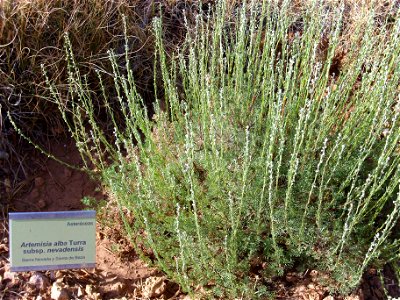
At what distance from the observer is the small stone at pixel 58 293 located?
2.14 meters

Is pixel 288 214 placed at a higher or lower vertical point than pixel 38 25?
lower

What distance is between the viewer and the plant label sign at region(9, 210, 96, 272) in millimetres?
2072

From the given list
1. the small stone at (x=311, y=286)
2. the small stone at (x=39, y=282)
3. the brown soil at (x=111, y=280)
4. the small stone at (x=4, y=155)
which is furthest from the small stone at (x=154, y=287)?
the small stone at (x=4, y=155)

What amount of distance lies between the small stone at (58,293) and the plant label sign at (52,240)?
0.28ft

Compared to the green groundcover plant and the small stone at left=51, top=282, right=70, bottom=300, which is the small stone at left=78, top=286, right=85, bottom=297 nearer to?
the small stone at left=51, top=282, right=70, bottom=300

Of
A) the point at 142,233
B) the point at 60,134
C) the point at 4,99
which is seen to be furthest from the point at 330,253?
the point at 4,99

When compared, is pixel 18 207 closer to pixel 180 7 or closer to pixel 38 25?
pixel 38 25

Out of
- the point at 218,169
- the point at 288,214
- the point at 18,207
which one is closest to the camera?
the point at 218,169

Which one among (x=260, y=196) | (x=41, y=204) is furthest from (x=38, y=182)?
(x=260, y=196)

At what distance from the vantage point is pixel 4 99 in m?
2.77

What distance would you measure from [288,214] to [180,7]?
5.74 feet

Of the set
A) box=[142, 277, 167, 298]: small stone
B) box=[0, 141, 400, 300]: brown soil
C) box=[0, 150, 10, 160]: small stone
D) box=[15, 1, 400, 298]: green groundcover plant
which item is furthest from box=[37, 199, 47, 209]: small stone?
box=[142, 277, 167, 298]: small stone

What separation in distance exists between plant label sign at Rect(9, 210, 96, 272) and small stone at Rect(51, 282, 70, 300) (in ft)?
0.28

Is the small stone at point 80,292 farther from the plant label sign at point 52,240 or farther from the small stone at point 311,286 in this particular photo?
the small stone at point 311,286
